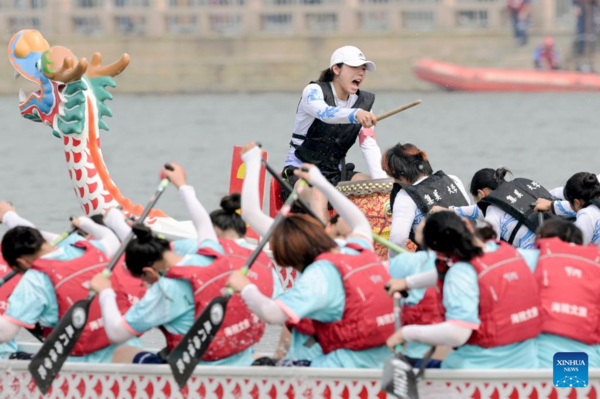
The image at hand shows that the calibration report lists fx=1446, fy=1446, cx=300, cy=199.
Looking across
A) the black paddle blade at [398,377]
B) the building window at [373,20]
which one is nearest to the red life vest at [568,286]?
the black paddle blade at [398,377]

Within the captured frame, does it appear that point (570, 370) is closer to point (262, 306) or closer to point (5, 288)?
point (262, 306)

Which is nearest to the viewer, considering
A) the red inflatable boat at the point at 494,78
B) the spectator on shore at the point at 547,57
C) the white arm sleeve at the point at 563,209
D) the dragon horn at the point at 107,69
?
the white arm sleeve at the point at 563,209

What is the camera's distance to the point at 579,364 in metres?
6.08

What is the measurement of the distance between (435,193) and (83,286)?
2.56m

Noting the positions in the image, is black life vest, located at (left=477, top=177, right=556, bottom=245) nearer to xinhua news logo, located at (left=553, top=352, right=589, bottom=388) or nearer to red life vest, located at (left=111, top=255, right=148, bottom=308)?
xinhua news logo, located at (left=553, top=352, right=589, bottom=388)

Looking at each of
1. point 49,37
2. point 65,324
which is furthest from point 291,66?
point 65,324

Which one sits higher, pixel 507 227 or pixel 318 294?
pixel 318 294

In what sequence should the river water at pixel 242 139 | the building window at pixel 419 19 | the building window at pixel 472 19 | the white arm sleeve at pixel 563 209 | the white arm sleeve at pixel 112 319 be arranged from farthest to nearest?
the building window at pixel 419 19 → the building window at pixel 472 19 → the river water at pixel 242 139 → the white arm sleeve at pixel 563 209 → the white arm sleeve at pixel 112 319

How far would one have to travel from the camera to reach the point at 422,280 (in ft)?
19.7

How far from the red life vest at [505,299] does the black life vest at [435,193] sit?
2.27 metres

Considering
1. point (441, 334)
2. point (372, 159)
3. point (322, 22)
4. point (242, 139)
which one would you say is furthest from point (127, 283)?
point (322, 22)

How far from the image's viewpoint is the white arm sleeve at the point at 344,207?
6.38 metres

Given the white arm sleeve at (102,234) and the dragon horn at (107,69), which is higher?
the dragon horn at (107,69)

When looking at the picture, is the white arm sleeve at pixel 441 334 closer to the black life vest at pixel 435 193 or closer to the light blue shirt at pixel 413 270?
the light blue shirt at pixel 413 270
